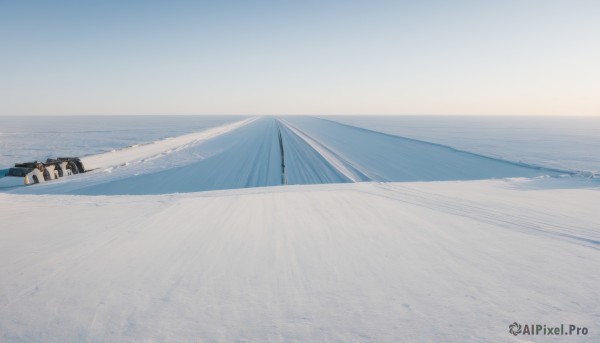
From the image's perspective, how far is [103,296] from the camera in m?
3.95

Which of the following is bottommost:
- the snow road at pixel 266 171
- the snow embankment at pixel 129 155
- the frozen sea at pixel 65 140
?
the snow road at pixel 266 171

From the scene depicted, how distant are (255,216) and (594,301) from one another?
6135 millimetres

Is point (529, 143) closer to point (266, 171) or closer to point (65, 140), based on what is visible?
point (266, 171)

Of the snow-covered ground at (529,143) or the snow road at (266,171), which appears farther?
the snow-covered ground at (529,143)

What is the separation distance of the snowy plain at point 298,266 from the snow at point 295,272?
24 millimetres

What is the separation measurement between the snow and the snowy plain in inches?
1.0

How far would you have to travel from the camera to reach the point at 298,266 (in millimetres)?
4828

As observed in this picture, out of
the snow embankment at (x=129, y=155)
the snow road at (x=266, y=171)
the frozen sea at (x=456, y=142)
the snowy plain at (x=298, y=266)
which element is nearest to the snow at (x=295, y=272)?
the snowy plain at (x=298, y=266)

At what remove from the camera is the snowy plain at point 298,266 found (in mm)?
3361

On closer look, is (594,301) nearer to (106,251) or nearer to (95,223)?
(106,251)

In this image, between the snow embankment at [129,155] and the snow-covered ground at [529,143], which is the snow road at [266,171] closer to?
the snow embankment at [129,155]

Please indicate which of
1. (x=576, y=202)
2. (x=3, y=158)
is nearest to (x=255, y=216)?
(x=576, y=202)

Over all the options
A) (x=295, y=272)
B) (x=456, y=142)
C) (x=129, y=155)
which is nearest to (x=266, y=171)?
(x=295, y=272)

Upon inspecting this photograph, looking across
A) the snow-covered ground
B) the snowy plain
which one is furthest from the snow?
the snow-covered ground
